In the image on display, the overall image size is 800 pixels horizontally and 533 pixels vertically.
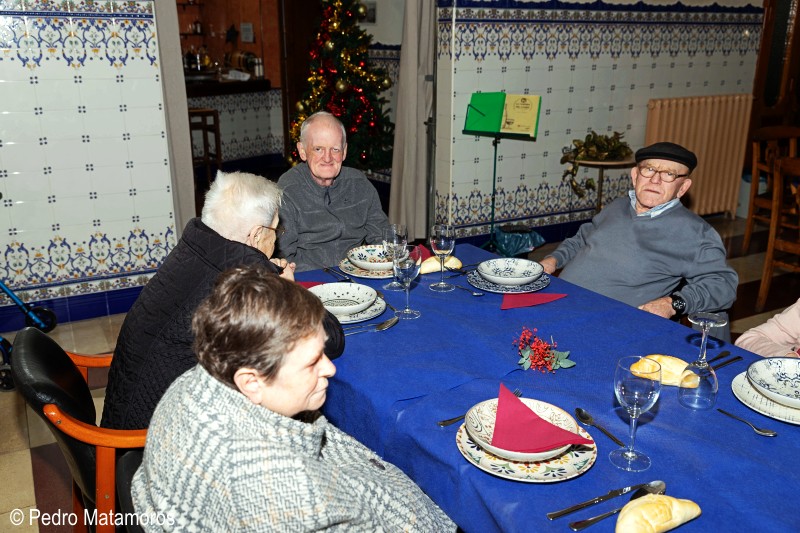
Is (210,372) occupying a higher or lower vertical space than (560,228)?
higher

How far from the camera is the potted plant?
16.9 feet

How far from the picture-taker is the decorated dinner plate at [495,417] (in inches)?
51.1

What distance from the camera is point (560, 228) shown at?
5707 mm

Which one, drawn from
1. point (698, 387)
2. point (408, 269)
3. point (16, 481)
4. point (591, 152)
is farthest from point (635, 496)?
point (591, 152)

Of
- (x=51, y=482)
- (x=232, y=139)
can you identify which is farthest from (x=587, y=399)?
(x=232, y=139)

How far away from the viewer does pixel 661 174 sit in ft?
8.18

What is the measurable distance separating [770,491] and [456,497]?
0.58 metres

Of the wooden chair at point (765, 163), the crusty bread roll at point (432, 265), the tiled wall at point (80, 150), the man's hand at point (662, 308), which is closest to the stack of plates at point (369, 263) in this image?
the crusty bread roll at point (432, 265)

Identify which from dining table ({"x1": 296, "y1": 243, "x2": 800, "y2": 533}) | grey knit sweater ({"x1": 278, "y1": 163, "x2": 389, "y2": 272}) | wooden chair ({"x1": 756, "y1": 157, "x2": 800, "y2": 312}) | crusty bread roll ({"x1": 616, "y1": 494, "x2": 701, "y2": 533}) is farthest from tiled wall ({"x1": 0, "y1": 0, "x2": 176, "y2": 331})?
wooden chair ({"x1": 756, "y1": 157, "x2": 800, "y2": 312})

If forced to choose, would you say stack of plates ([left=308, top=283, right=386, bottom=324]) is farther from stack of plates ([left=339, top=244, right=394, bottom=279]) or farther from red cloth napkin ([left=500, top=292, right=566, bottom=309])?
red cloth napkin ([left=500, top=292, right=566, bottom=309])

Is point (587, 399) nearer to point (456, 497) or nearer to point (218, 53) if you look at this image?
point (456, 497)

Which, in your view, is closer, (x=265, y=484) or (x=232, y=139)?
(x=265, y=484)

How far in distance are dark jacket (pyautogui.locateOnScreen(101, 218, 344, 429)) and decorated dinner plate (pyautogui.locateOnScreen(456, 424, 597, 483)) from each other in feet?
1.91

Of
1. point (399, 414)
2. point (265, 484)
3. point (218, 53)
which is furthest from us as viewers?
point (218, 53)
